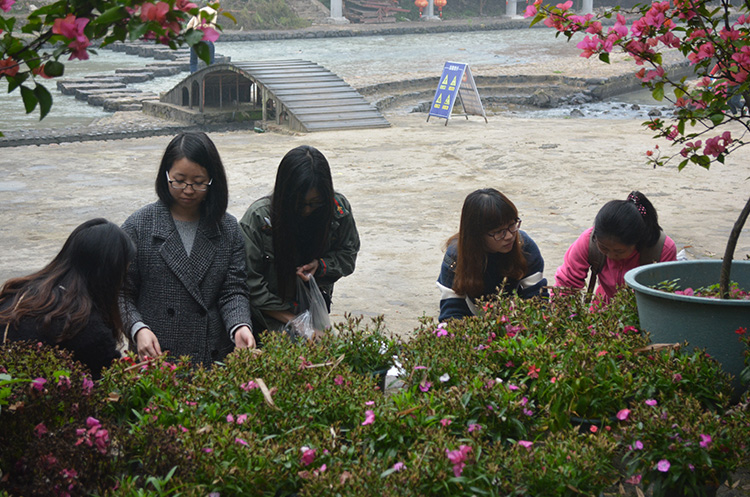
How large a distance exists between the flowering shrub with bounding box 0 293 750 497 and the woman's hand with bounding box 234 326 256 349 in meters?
0.46

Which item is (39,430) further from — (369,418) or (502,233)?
(502,233)

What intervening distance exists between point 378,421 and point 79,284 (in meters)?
1.17

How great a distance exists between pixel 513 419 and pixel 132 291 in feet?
5.61

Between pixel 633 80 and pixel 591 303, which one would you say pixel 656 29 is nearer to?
pixel 591 303

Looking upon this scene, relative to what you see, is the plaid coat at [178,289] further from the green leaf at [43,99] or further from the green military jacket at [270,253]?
the green leaf at [43,99]

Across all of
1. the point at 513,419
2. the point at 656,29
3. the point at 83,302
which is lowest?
the point at 513,419

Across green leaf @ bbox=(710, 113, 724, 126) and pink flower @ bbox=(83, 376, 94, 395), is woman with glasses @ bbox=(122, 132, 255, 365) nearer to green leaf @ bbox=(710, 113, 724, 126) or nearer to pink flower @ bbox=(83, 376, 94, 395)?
pink flower @ bbox=(83, 376, 94, 395)

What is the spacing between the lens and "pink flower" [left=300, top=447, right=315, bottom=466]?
1.86 meters

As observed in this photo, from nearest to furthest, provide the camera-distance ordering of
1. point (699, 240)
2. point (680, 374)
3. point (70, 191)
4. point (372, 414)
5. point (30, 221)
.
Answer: point (372, 414) → point (680, 374) → point (699, 240) → point (30, 221) → point (70, 191)

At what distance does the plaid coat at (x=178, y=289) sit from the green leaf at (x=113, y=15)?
1.69m

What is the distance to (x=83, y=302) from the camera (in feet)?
8.36

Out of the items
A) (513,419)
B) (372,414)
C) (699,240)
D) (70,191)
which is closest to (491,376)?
(513,419)

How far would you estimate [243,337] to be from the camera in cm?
301

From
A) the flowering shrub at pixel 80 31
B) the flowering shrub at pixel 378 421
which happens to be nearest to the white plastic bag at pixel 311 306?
the flowering shrub at pixel 378 421
